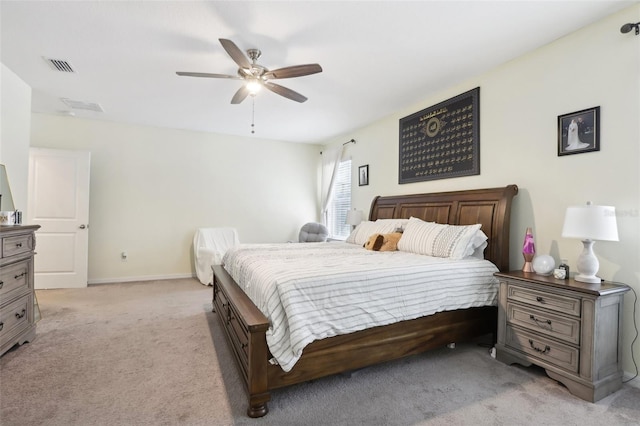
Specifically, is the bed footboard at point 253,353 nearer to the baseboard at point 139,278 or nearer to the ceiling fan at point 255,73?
the ceiling fan at point 255,73

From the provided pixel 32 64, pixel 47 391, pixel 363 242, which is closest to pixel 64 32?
pixel 32 64

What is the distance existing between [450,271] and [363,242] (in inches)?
64.9

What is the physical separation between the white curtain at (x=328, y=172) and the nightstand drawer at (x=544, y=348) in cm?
406

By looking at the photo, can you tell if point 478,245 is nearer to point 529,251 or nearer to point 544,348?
point 529,251

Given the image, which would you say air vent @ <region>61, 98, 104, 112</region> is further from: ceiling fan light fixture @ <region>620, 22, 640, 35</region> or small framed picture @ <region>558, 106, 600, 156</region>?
ceiling fan light fixture @ <region>620, 22, 640, 35</region>

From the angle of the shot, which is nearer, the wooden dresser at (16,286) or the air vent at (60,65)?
the wooden dresser at (16,286)

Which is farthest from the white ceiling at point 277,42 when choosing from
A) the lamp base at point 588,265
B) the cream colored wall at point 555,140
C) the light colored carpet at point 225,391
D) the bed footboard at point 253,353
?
the light colored carpet at point 225,391

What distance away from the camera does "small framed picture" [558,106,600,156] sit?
2.34 metres

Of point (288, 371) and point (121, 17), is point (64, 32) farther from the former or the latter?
point (288, 371)

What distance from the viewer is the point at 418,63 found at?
9.86 feet

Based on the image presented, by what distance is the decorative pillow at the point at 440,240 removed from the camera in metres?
2.81

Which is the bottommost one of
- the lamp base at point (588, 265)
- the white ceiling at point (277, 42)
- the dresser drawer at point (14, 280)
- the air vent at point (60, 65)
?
the dresser drawer at point (14, 280)

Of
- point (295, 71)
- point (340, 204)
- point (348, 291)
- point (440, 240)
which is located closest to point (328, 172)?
point (340, 204)

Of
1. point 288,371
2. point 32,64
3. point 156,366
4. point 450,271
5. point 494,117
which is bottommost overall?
point 156,366
